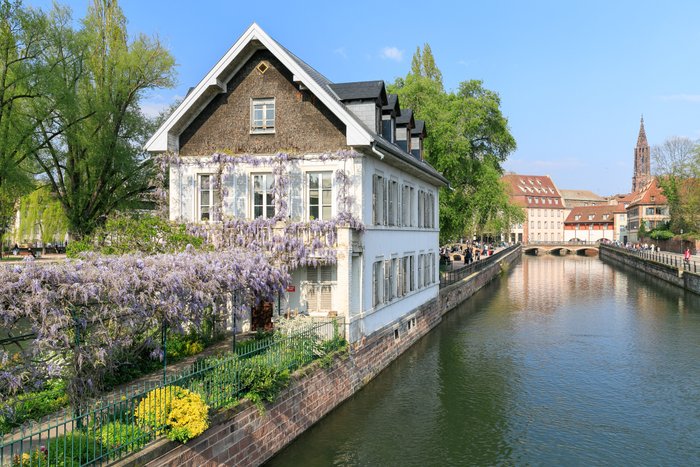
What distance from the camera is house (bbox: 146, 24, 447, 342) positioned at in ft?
60.3

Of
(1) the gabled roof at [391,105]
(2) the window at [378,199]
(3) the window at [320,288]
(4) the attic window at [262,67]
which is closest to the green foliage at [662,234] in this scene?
→ (1) the gabled roof at [391,105]

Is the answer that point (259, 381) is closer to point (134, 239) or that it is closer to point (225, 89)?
point (134, 239)

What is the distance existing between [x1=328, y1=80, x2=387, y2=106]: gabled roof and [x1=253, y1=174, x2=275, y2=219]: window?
418 cm

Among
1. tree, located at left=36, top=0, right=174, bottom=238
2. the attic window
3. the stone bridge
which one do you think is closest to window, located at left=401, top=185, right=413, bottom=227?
the attic window

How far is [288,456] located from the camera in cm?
1350

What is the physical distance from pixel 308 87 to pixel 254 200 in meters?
4.21

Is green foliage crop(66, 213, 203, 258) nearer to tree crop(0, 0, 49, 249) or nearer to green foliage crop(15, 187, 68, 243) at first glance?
tree crop(0, 0, 49, 249)

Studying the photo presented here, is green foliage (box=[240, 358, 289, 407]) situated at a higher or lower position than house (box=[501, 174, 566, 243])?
lower

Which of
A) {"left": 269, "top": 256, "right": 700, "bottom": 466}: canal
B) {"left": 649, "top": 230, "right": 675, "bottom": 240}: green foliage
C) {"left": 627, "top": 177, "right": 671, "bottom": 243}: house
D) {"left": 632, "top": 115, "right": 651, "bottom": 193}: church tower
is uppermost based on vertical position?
{"left": 632, "top": 115, "right": 651, "bottom": 193}: church tower

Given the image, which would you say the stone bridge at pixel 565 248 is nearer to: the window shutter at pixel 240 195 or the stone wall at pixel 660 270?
the stone wall at pixel 660 270

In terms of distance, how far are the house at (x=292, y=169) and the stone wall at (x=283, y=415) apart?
1.19m

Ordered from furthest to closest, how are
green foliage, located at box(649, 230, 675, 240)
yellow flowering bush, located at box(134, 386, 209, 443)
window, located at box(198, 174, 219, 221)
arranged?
green foliage, located at box(649, 230, 675, 240)
window, located at box(198, 174, 219, 221)
yellow flowering bush, located at box(134, 386, 209, 443)

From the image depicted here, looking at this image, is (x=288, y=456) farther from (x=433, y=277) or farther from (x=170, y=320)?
(x=433, y=277)

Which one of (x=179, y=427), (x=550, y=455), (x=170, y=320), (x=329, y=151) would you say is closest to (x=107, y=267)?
(x=170, y=320)
